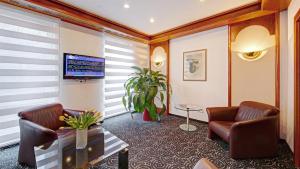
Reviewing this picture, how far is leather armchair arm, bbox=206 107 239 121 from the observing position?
9.95 feet

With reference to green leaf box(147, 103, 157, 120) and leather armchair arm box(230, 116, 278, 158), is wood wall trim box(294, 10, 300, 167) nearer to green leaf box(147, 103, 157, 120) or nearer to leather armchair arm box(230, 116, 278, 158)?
leather armchair arm box(230, 116, 278, 158)

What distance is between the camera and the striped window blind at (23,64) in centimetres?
259

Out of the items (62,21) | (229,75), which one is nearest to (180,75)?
(229,75)

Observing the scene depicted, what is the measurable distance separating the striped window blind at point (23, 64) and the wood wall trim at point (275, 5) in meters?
4.19

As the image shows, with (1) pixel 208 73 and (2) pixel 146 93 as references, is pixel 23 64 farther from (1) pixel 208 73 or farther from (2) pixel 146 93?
(1) pixel 208 73

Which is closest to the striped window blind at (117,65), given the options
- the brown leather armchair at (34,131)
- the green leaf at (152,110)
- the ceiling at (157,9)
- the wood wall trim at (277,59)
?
the ceiling at (157,9)

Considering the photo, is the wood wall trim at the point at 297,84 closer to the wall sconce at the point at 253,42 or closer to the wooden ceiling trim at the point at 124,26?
the wooden ceiling trim at the point at 124,26

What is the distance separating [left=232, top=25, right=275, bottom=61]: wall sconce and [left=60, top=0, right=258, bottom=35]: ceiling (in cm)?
62

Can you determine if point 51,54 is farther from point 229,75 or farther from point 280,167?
point 280,167

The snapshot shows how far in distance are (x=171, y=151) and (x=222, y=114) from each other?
135 cm

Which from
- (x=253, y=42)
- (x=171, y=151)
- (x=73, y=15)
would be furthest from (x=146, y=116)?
(x=253, y=42)

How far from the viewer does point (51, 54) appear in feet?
10.4

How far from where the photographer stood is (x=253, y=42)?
3232mm

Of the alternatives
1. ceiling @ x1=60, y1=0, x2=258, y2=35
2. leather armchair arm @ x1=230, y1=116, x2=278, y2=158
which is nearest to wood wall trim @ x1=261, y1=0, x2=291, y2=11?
ceiling @ x1=60, y1=0, x2=258, y2=35
